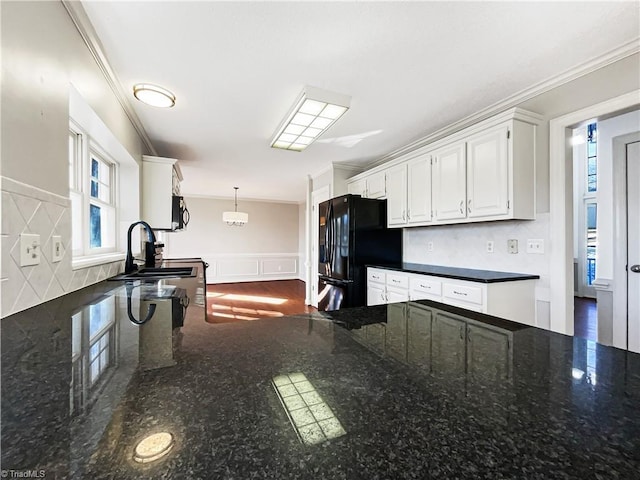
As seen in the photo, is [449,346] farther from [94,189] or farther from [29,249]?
[94,189]

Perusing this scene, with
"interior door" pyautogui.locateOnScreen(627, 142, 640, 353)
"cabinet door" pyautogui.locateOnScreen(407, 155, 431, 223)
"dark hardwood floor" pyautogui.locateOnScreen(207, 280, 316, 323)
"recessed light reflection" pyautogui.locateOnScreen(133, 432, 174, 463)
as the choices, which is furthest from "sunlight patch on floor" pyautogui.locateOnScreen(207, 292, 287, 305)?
"recessed light reflection" pyautogui.locateOnScreen(133, 432, 174, 463)

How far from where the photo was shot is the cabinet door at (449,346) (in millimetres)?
549

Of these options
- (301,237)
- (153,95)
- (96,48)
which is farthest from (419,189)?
(301,237)

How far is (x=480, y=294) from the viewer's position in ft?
7.06

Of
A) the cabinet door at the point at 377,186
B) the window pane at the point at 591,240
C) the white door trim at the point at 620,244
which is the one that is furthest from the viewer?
the window pane at the point at 591,240

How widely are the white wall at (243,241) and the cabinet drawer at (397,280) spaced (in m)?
5.46

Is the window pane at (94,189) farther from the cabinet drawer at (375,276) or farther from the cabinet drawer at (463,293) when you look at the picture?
the cabinet drawer at (463,293)

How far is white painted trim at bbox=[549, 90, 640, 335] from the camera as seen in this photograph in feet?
6.81

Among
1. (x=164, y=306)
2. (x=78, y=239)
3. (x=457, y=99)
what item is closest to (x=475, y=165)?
(x=457, y=99)

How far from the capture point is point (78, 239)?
200 cm

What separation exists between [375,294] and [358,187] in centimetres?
159

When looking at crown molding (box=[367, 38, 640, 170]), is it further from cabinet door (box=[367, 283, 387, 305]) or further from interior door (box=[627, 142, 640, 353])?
cabinet door (box=[367, 283, 387, 305])

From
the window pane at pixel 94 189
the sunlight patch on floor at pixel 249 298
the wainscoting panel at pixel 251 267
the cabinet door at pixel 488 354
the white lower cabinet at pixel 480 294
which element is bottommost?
the sunlight patch on floor at pixel 249 298

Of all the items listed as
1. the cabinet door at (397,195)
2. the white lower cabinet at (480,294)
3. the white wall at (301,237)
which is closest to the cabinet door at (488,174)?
the white lower cabinet at (480,294)
